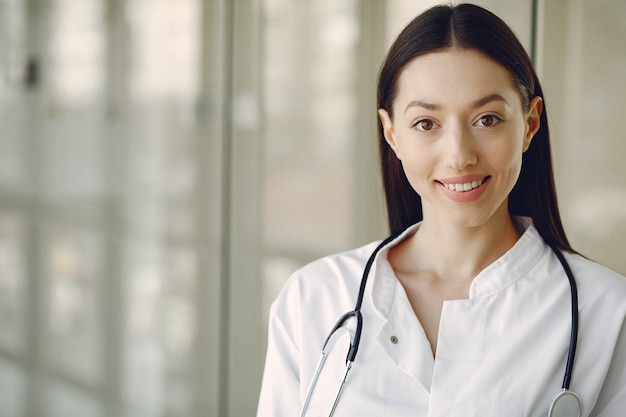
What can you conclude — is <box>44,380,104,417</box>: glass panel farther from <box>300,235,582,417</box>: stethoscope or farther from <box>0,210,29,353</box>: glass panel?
<box>300,235,582,417</box>: stethoscope

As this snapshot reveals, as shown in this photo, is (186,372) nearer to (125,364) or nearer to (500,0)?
(125,364)

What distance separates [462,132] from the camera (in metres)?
1.23

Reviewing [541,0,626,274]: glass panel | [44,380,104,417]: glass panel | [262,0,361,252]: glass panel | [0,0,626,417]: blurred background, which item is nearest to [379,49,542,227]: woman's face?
[541,0,626,274]: glass panel

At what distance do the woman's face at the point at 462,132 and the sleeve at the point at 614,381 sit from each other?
0.97 feet

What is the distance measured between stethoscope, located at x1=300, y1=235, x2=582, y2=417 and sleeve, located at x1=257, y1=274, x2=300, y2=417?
8 cm

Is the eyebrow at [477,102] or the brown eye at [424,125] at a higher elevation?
the eyebrow at [477,102]

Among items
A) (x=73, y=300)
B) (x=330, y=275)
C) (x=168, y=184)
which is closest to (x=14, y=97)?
(x=168, y=184)

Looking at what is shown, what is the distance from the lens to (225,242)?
2725 millimetres

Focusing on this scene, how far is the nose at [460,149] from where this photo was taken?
1.22 meters

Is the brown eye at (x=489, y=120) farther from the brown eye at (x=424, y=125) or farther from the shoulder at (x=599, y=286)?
the shoulder at (x=599, y=286)

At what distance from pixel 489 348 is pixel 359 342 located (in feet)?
0.71

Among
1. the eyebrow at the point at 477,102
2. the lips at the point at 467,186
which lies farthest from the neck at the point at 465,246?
the eyebrow at the point at 477,102

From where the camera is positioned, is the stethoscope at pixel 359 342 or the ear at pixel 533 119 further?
the ear at pixel 533 119

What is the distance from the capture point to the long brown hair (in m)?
1.27
